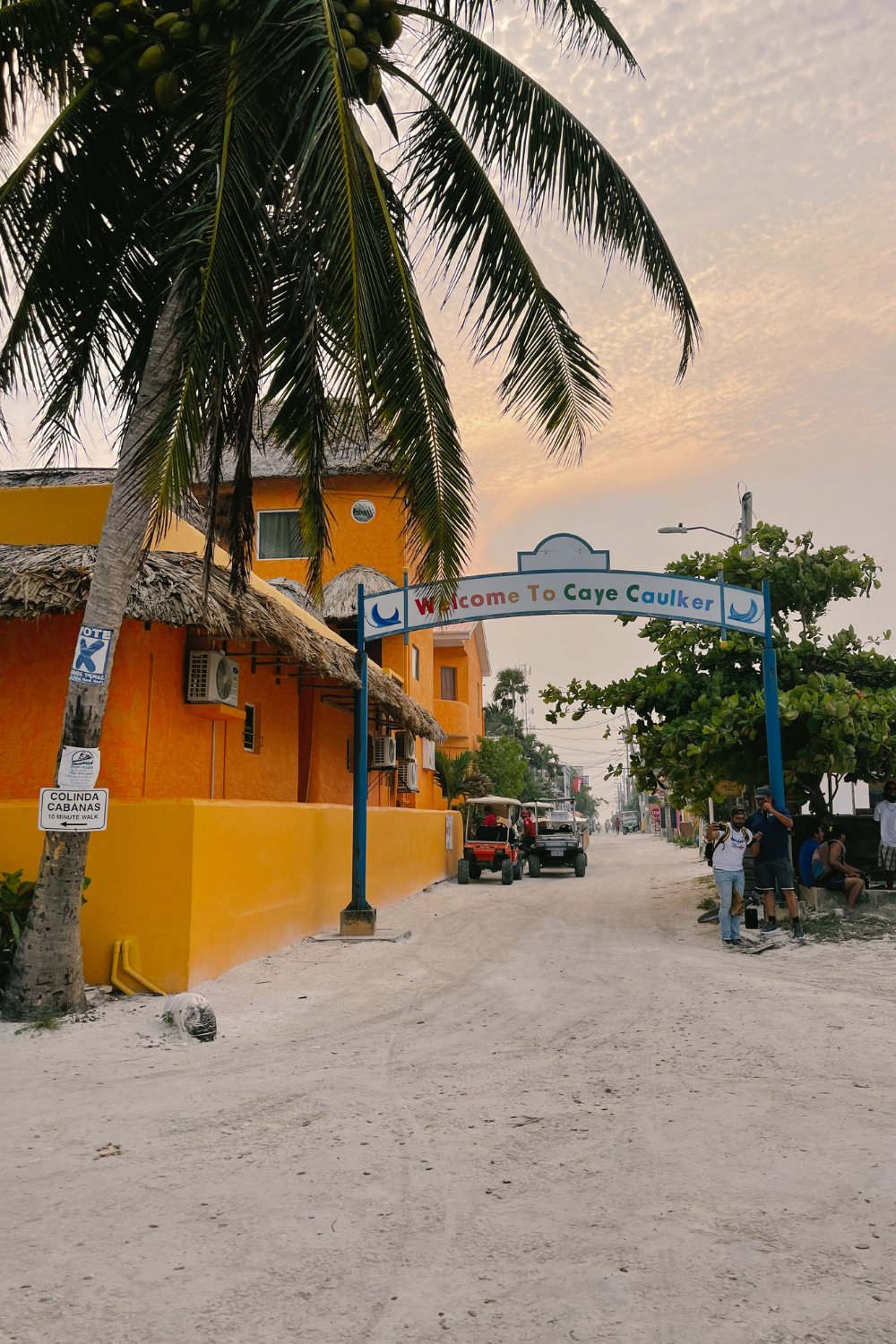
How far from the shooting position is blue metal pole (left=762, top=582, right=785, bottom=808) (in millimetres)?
12180

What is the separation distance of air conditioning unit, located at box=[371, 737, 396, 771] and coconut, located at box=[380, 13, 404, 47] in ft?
40.7

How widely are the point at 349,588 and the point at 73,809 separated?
15.9 m

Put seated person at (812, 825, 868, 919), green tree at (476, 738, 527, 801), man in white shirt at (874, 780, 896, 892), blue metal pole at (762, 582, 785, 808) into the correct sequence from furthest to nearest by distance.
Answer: green tree at (476, 738, 527, 801) < man in white shirt at (874, 780, 896, 892) < seated person at (812, 825, 868, 919) < blue metal pole at (762, 582, 785, 808)

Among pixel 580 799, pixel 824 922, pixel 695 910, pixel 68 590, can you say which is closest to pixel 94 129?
pixel 68 590

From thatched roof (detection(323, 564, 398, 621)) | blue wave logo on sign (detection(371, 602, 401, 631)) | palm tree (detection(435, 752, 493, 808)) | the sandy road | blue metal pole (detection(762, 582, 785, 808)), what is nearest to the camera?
the sandy road

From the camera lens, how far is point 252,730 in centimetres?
1280

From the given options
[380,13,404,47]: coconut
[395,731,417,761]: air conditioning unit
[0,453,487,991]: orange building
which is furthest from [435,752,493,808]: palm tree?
[380,13,404,47]: coconut

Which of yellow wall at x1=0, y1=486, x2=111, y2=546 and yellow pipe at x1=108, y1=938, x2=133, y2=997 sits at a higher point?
yellow wall at x1=0, y1=486, x2=111, y2=546

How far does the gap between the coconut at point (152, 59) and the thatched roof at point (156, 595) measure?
3890 millimetres

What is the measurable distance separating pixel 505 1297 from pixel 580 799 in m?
144

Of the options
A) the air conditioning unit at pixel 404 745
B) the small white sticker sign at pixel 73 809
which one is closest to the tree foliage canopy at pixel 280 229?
the small white sticker sign at pixel 73 809

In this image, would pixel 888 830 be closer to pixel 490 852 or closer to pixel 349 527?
pixel 490 852

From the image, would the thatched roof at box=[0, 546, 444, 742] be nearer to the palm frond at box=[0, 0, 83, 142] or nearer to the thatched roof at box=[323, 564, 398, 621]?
the palm frond at box=[0, 0, 83, 142]

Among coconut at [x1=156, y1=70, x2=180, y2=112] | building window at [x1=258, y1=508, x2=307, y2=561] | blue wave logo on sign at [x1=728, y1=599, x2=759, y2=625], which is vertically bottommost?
blue wave logo on sign at [x1=728, y1=599, x2=759, y2=625]
